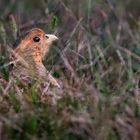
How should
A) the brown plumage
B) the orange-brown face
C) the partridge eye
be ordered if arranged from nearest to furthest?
the brown plumage
the orange-brown face
the partridge eye

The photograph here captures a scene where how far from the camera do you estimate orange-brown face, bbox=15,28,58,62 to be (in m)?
5.48

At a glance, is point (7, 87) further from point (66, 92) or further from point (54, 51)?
point (54, 51)

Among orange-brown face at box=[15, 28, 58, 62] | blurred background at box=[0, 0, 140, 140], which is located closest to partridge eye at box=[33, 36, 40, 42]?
orange-brown face at box=[15, 28, 58, 62]

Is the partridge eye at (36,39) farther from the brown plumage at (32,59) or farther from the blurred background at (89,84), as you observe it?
the blurred background at (89,84)

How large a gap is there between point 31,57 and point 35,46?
0.16m

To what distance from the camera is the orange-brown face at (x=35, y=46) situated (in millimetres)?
5477

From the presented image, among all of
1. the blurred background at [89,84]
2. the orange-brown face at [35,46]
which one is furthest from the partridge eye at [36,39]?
the blurred background at [89,84]

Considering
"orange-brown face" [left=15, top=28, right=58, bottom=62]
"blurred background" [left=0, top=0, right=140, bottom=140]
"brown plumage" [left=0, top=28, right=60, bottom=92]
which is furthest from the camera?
"orange-brown face" [left=15, top=28, right=58, bottom=62]

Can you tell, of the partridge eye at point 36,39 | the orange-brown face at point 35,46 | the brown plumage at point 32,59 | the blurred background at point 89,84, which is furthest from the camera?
the partridge eye at point 36,39

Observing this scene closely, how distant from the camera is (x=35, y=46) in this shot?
5605 mm

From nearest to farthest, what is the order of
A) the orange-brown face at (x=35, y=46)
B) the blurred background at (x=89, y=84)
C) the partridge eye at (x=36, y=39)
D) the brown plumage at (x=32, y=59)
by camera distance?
the blurred background at (x=89, y=84), the brown plumage at (x=32, y=59), the orange-brown face at (x=35, y=46), the partridge eye at (x=36, y=39)

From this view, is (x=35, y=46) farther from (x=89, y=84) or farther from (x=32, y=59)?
(x=89, y=84)

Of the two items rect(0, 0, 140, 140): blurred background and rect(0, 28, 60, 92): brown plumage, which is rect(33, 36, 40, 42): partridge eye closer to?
rect(0, 28, 60, 92): brown plumage

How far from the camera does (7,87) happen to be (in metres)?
4.59
